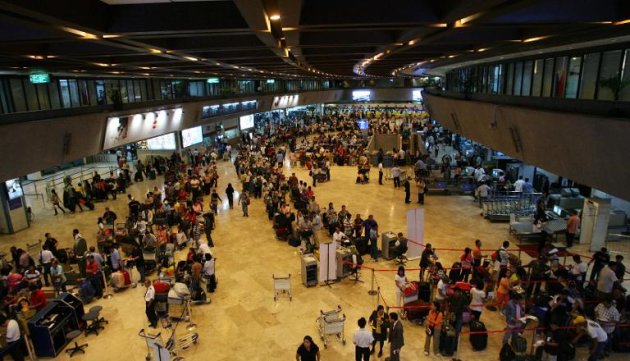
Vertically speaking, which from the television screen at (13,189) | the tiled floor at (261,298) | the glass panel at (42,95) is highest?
the glass panel at (42,95)

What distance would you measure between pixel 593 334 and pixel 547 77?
26.4 ft

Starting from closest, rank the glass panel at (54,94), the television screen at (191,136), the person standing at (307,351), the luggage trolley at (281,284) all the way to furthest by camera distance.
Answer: the person standing at (307,351), the luggage trolley at (281,284), the glass panel at (54,94), the television screen at (191,136)

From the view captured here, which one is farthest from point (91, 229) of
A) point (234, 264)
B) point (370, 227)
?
point (370, 227)

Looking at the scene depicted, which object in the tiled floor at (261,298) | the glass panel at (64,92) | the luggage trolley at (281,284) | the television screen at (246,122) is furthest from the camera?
the television screen at (246,122)

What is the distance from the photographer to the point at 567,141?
910cm

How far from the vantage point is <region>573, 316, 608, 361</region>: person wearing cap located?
7.46m

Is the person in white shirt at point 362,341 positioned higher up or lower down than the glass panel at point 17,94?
lower down

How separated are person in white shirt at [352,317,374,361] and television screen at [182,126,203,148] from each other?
2324cm

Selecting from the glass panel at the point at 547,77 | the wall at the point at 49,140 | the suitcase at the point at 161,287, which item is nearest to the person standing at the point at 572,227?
the glass panel at the point at 547,77

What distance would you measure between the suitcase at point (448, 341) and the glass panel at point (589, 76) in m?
6.79

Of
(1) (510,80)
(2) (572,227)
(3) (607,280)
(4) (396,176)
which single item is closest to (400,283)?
(3) (607,280)

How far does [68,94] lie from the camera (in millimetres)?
16922

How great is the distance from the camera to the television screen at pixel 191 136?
28.0 m

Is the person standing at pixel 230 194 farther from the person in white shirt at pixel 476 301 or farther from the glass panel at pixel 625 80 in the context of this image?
the glass panel at pixel 625 80
